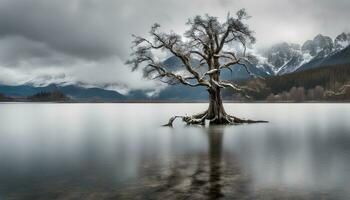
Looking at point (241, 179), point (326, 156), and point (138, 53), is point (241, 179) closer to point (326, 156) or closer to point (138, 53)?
point (326, 156)

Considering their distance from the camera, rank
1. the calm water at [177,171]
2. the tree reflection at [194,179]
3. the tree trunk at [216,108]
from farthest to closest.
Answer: the tree trunk at [216,108] < the calm water at [177,171] < the tree reflection at [194,179]

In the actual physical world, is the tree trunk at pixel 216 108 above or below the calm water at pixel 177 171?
above

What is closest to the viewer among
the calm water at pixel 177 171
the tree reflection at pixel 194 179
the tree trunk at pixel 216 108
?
the tree reflection at pixel 194 179

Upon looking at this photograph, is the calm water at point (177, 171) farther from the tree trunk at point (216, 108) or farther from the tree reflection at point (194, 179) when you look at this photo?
the tree trunk at point (216, 108)

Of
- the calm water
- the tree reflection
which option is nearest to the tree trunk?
the calm water

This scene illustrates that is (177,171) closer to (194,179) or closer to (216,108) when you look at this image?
(194,179)

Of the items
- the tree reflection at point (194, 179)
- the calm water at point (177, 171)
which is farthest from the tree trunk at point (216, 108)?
the tree reflection at point (194, 179)

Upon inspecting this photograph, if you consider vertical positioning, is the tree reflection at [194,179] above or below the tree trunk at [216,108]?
below

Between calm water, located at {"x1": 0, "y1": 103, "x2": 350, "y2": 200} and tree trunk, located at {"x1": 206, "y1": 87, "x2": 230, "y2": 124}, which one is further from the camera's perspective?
tree trunk, located at {"x1": 206, "y1": 87, "x2": 230, "y2": 124}

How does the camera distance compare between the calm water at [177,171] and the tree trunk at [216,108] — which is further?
the tree trunk at [216,108]

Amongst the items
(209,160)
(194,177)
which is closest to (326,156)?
(209,160)

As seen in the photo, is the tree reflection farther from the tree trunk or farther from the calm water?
the tree trunk

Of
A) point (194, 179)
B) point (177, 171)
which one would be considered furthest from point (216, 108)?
point (194, 179)

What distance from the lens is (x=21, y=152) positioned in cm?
2628
